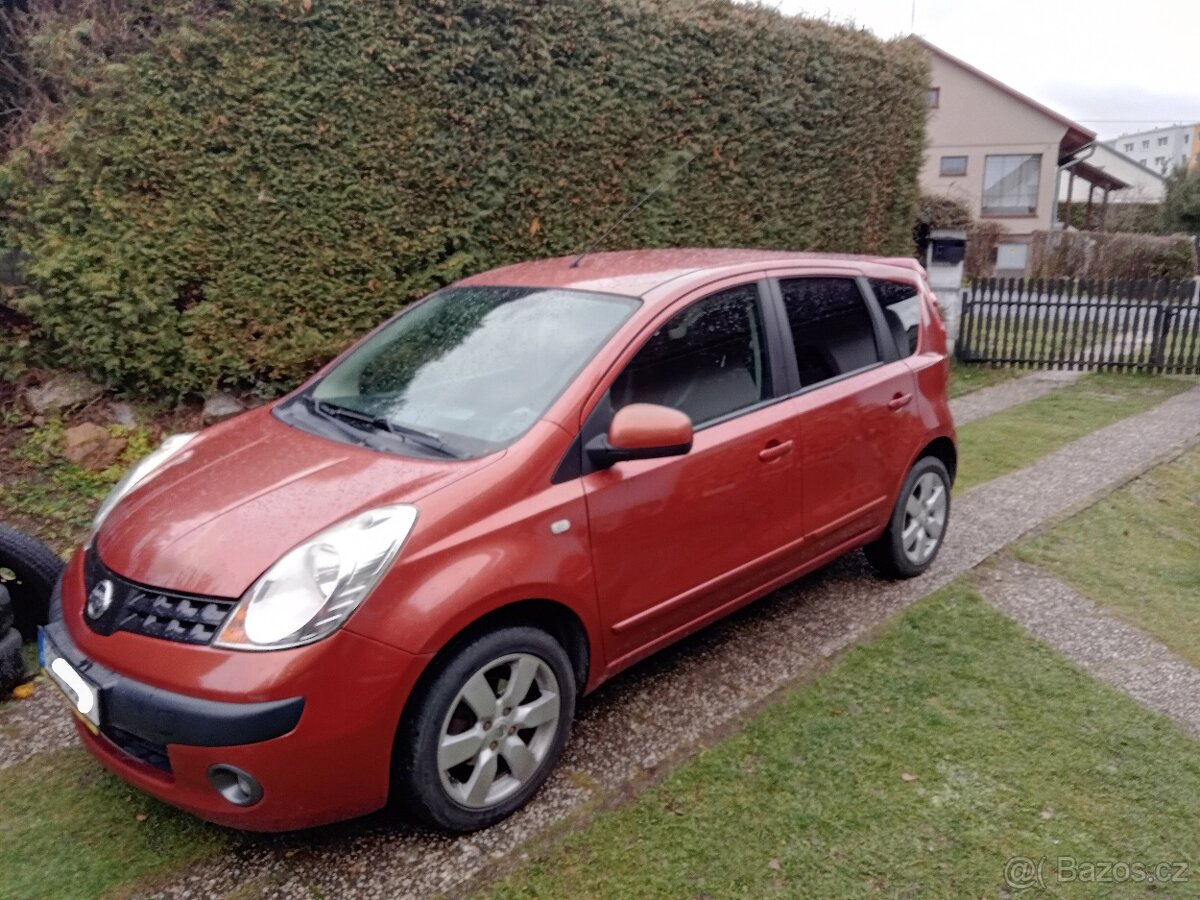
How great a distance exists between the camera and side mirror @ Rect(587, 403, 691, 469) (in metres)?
2.76

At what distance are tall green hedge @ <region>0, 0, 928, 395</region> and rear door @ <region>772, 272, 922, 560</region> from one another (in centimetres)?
324

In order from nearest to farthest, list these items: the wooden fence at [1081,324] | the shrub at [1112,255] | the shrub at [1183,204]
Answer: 1. the wooden fence at [1081,324]
2. the shrub at [1112,255]
3. the shrub at [1183,204]

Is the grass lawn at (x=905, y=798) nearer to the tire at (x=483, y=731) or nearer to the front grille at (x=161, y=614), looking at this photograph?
the tire at (x=483, y=731)

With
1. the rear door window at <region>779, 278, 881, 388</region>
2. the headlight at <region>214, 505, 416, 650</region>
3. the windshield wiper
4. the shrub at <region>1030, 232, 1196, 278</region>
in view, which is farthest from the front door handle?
the shrub at <region>1030, 232, 1196, 278</region>

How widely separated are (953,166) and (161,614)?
33.3 metres

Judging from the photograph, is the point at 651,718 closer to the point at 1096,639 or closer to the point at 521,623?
the point at 521,623

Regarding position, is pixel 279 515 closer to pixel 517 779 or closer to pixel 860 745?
pixel 517 779

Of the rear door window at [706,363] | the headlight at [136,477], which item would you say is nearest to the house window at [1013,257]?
the rear door window at [706,363]

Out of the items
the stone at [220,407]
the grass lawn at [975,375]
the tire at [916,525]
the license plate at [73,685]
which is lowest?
the grass lawn at [975,375]

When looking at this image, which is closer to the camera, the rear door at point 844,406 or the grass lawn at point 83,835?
the grass lawn at point 83,835

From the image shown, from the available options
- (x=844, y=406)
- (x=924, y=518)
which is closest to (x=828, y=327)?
(x=844, y=406)

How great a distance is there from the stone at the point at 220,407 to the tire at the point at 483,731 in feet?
13.1

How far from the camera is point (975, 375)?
10688mm

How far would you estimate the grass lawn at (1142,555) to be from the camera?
13.9ft
